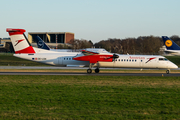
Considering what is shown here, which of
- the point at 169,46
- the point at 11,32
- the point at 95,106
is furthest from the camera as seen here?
the point at 169,46

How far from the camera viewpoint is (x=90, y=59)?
1391 inches

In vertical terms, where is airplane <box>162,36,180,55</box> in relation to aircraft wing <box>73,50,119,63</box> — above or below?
above

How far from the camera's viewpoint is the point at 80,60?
3550 centimetres

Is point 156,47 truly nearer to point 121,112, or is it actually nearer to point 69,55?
point 69,55

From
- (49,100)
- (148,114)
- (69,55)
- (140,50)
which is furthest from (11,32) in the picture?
(140,50)

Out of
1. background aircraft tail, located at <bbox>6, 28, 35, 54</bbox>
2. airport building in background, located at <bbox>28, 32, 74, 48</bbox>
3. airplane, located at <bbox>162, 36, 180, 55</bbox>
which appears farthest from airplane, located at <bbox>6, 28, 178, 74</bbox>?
airport building in background, located at <bbox>28, 32, 74, 48</bbox>

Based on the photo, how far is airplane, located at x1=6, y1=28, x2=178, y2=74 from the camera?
35250mm

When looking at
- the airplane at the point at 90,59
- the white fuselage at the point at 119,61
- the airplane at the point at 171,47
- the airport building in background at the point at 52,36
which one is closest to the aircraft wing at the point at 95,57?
the airplane at the point at 90,59

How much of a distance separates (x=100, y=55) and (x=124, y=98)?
2145cm

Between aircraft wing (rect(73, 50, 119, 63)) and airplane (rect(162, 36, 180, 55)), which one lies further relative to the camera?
airplane (rect(162, 36, 180, 55))

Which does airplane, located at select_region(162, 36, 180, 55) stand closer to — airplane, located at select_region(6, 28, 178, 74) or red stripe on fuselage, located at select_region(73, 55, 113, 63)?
airplane, located at select_region(6, 28, 178, 74)

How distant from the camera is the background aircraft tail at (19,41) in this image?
1387 inches

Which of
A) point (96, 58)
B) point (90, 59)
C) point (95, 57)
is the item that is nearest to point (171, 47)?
point (96, 58)

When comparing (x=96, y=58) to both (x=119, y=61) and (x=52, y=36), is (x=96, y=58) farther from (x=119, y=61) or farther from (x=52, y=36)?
(x=52, y=36)
